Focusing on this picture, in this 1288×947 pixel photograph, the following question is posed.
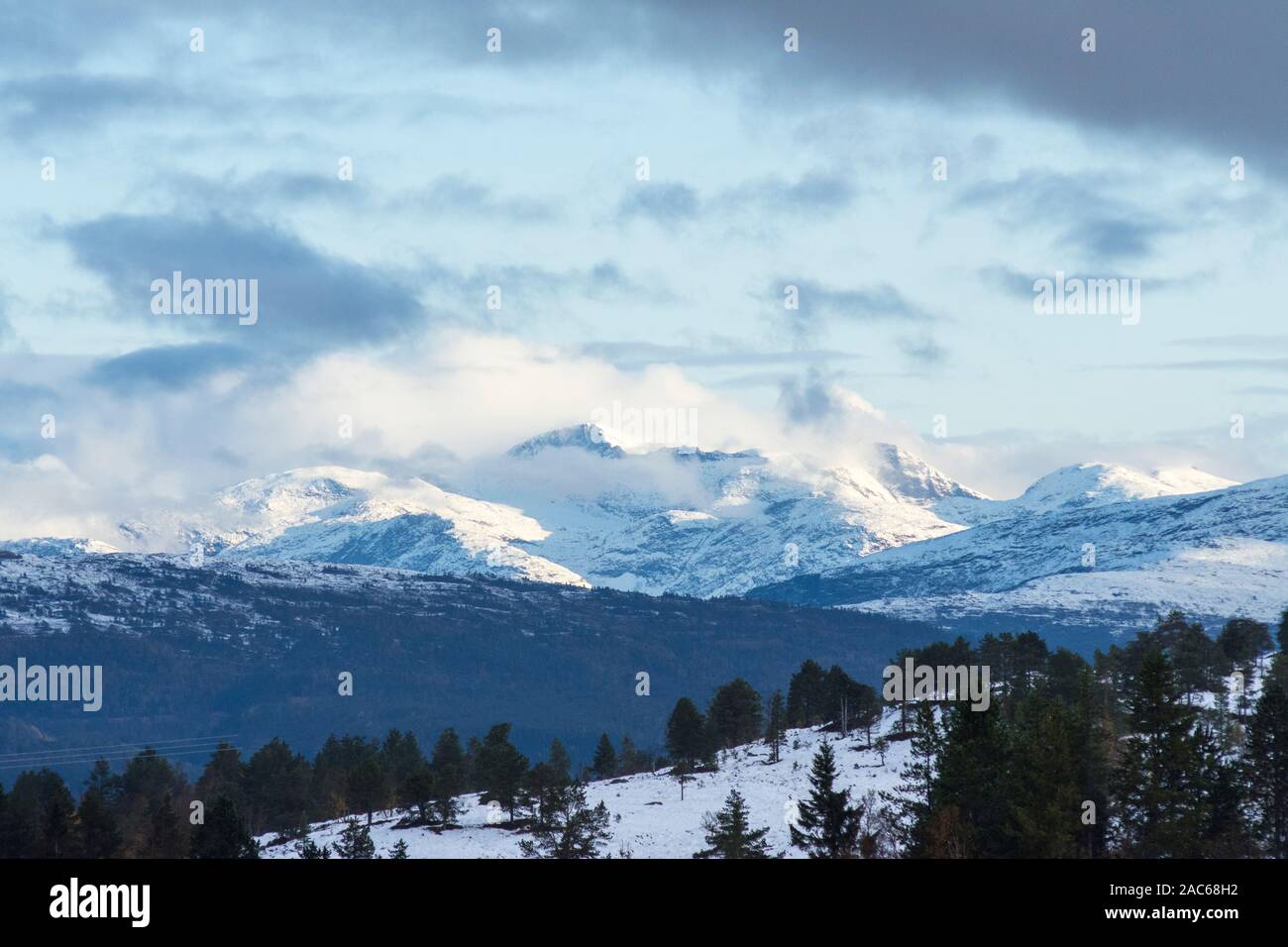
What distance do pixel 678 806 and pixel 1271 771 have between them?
6579 centimetres

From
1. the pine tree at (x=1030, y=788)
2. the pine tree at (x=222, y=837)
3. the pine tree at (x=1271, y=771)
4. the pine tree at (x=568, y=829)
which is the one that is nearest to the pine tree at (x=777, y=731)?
the pine tree at (x=568, y=829)

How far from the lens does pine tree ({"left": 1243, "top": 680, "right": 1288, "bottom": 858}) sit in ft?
285

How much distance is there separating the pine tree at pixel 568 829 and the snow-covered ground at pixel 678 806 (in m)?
2.70

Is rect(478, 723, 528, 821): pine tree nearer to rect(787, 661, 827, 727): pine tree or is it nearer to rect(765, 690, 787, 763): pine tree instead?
rect(765, 690, 787, 763): pine tree

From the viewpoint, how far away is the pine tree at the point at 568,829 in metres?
106

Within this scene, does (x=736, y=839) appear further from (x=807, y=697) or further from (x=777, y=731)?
(x=807, y=697)

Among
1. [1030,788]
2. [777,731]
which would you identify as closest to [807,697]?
[777,731]

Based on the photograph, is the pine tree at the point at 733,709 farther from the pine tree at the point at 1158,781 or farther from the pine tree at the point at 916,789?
the pine tree at the point at 1158,781

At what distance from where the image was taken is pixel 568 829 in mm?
106938

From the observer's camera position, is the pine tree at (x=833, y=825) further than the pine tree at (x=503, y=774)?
No

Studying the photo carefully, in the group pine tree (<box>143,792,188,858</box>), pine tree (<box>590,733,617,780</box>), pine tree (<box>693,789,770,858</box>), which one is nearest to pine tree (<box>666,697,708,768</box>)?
pine tree (<box>590,733,617,780</box>)

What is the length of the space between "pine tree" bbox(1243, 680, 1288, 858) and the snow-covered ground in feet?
102

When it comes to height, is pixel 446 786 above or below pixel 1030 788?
below
